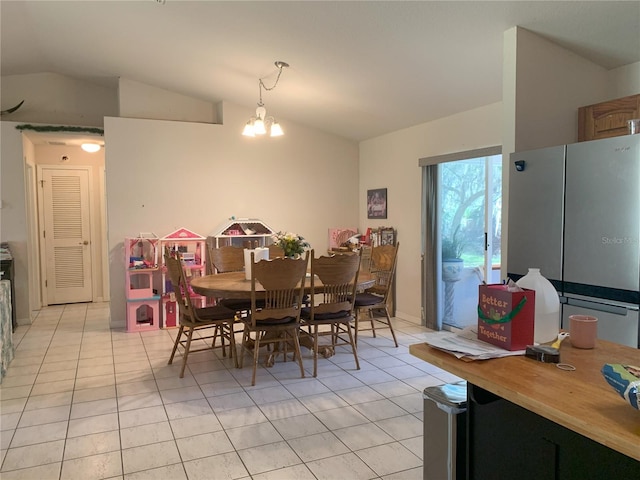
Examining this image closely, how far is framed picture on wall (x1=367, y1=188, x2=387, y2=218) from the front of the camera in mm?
5984

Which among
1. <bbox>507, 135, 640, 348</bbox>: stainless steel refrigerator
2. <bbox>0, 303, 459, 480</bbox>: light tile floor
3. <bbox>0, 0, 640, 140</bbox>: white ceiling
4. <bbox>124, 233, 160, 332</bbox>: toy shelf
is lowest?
<bbox>0, 303, 459, 480</bbox>: light tile floor

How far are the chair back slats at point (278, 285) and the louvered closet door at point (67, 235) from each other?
4.70 metres

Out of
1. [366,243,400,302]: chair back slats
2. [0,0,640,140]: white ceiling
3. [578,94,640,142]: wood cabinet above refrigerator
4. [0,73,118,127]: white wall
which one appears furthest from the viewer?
[0,73,118,127]: white wall

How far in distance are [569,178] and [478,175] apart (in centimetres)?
A: 241

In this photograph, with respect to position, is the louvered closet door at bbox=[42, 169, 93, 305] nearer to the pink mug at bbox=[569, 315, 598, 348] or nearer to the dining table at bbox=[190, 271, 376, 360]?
the dining table at bbox=[190, 271, 376, 360]

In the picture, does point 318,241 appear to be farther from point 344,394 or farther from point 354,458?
point 354,458

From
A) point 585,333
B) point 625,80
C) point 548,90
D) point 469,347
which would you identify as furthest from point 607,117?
point 469,347

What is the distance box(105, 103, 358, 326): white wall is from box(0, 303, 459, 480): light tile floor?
1.76 meters

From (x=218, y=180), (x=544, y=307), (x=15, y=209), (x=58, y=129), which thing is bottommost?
(x=544, y=307)

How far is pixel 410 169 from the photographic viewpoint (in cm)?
545

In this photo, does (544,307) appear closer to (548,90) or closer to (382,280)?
(548,90)

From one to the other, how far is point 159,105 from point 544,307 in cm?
556

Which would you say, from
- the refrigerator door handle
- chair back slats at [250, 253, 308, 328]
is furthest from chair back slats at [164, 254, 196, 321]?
the refrigerator door handle

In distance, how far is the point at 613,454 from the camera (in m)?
1.11
